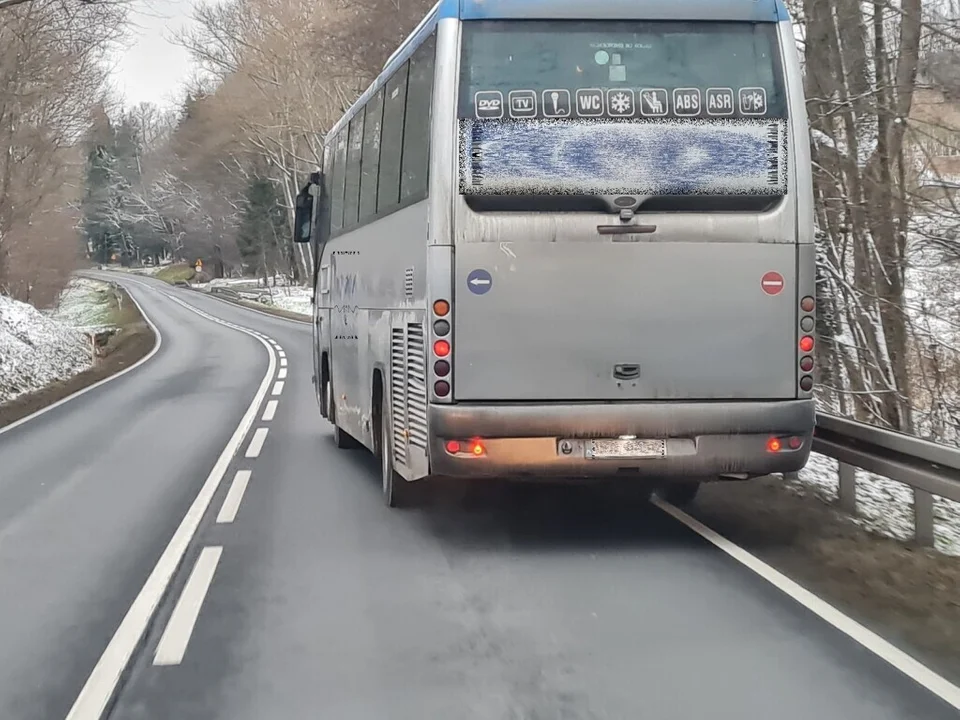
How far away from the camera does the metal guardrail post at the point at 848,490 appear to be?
9.11m

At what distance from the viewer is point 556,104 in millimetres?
7406

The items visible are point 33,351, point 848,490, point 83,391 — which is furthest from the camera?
point 33,351

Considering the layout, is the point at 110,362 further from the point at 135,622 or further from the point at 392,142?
the point at 135,622

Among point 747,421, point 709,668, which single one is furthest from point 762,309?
point 709,668

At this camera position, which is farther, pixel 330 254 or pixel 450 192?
pixel 330 254

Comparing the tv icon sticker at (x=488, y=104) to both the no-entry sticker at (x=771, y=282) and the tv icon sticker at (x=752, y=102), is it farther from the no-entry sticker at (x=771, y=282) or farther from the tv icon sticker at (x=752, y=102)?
the no-entry sticker at (x=771, y=282)

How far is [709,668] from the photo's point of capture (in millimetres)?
5238

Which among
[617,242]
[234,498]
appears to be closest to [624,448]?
[617,242]

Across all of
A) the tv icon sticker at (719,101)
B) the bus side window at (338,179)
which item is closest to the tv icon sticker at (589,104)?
the tv icon sticker at (719,101)

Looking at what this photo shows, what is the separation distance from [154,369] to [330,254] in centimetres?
1744

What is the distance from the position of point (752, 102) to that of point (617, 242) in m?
1.22

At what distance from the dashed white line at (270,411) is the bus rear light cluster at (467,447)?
1001 centimetres

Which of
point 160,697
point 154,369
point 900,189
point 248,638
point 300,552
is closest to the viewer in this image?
point 160,697

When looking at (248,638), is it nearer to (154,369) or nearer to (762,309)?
(762,309)
